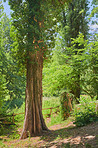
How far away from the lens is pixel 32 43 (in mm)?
5996

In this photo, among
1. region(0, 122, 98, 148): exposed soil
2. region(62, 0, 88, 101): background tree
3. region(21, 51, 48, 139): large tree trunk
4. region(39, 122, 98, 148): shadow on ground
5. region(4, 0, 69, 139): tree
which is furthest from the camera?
region(62, 0, 88, 101): background tree

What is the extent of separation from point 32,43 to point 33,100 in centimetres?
241

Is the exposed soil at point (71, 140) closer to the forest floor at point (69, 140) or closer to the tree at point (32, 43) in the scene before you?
the forest floor at point (69, 140)

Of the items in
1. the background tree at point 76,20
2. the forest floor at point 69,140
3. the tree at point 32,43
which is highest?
the background tree at point 76,20

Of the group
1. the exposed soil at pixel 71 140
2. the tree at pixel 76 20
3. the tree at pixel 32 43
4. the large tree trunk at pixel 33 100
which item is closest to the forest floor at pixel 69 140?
the exposed soil at pixel 71 140

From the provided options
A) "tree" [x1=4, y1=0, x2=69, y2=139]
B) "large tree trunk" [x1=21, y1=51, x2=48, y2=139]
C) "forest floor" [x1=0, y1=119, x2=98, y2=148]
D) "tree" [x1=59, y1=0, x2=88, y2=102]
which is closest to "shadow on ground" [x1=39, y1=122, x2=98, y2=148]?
"forest floor" [x1=0, y1=119, x2=98, y2=148]

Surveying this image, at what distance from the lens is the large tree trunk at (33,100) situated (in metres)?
6.22

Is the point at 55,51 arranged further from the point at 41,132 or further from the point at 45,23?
the point at 41,132

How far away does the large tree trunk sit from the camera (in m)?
6.22

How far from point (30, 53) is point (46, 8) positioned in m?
1.98

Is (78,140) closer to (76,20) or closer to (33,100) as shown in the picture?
(33,100)

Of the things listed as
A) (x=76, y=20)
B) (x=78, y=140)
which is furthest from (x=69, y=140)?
(x=76, y=20)

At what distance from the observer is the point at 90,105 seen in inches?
288

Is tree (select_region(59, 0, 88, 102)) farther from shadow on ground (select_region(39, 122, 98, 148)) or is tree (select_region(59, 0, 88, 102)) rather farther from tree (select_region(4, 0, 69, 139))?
shadow on ground (select_region(39, 122, 98, 148))
